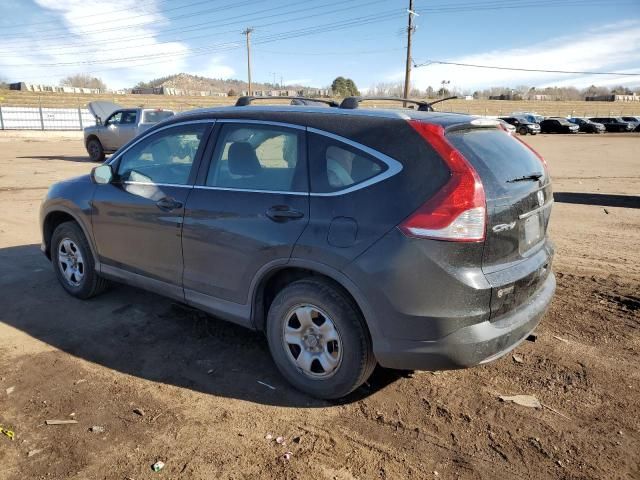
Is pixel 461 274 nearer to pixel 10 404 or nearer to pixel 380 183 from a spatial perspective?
pixel 380 183

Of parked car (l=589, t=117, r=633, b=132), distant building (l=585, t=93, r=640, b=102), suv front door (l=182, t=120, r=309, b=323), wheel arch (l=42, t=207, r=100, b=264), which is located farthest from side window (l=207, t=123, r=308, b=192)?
distant building (l=585, t=93, r=640, b=102)

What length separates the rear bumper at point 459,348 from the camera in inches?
106

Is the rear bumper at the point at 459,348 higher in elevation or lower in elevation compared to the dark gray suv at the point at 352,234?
lower

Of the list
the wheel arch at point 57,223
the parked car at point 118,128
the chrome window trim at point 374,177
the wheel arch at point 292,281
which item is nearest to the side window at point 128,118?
the parked car at point 118,128

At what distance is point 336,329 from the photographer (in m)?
2.95

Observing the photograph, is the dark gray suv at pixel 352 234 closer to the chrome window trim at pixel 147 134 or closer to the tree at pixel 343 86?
the chrome window trim at pixel 147 134

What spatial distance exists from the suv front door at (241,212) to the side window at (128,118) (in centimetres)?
1482

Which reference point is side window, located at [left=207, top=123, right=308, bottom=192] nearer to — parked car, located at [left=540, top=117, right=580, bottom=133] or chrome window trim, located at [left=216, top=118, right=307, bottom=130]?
chrome window trim, located at [left=216, top=118, right=307, bottom=130]

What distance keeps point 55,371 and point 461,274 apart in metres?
2.81

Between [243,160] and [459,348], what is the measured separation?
191 centimetres

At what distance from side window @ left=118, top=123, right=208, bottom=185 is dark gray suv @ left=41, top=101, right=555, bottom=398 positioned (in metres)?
0.02

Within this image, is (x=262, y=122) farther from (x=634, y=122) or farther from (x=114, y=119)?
(x=634, y=122)

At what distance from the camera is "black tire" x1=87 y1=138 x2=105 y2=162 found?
58.4 feet

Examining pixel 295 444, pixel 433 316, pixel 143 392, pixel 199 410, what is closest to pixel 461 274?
pixel 433 316
